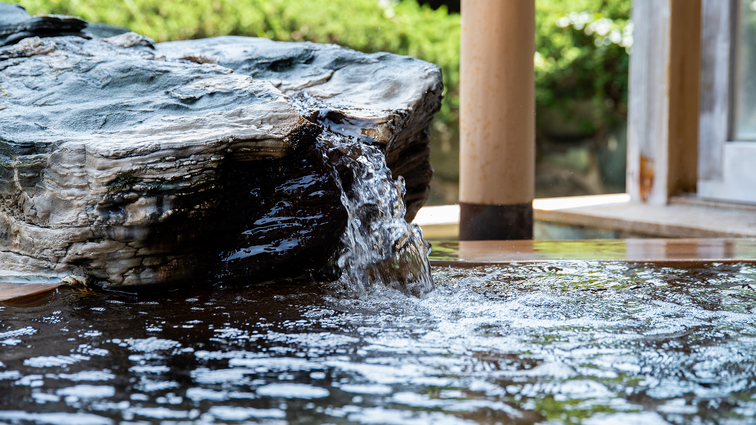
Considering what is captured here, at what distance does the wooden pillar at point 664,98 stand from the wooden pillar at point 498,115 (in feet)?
9.11

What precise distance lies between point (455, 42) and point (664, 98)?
12.5ft

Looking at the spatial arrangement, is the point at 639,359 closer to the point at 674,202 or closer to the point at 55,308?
the point at 55,308

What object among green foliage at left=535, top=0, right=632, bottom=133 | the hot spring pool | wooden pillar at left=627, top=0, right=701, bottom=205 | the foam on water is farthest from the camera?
green foliage at left=535, top=0, right=632, bottom=133

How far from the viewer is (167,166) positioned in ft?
7.16

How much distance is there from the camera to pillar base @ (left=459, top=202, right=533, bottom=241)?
14.2ft

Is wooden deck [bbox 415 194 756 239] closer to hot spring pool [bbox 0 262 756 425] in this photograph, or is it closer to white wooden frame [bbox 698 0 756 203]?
white wooden frame [bbox 698 0 756 203]

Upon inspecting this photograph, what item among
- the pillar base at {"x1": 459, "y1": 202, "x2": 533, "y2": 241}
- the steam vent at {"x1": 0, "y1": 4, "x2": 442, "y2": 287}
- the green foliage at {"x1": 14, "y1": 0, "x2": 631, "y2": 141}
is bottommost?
the pillar base at {"x1": 459, "y1": 202, "x2": 533, "y2": 241}

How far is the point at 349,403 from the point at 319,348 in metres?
0.38

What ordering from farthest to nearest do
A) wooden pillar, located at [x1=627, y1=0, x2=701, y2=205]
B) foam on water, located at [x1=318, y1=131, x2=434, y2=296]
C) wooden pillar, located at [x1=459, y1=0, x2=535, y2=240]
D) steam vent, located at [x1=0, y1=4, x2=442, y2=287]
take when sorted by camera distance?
wooden pillar, located at [x1=627, y1=0, x2=701, y2=205] → wooden pillar, located at [x1=459, y1=0, x2=535, y2=240] → foam on water, located at [x1=318, y1=131, x2=434, y2=296] → steam vent, located at [x1=0, y1=4, x2=442, y2=287]

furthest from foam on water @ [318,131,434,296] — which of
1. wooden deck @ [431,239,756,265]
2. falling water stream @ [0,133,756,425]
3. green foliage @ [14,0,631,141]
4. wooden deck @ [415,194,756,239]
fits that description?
green foliage @ [14,0,631,141]

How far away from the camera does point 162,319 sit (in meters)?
2.04

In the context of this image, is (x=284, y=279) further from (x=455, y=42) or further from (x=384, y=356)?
(x=455, y=42)

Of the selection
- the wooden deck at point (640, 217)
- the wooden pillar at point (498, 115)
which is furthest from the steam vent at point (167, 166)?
the wooden deck at point (640, 217)

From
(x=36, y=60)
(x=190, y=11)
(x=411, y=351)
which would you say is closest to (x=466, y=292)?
(x=411, y=351)
